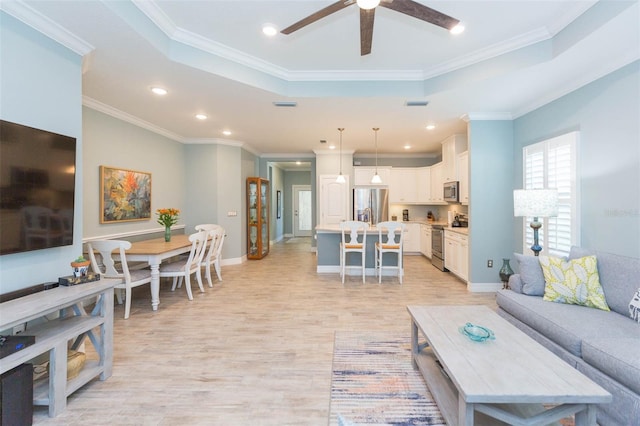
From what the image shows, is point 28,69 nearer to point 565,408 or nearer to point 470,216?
point 565,408

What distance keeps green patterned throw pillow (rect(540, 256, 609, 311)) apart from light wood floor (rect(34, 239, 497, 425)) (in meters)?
1.40

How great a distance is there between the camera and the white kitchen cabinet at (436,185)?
644 cm

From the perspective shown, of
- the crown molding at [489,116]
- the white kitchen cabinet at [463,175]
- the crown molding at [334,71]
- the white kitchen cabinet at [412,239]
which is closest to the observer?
the crown molding at [334,71]

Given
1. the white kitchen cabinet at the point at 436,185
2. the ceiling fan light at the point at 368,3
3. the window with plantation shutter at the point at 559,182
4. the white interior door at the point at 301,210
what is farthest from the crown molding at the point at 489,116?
the white interior door at the point at 301,210

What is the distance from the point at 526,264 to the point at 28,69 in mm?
4509

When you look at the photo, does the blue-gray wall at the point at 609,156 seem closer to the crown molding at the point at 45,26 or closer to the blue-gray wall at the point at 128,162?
the crown molding at the point at 45,26

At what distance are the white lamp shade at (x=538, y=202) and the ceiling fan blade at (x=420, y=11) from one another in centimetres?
186

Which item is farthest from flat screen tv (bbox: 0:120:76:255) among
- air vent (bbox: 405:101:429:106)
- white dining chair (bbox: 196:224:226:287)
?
air vent (bbox: 405:101:429:106)

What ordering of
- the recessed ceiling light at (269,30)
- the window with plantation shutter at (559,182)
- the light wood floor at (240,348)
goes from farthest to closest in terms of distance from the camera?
the window with plantation shutter at (559,182)
the recessed ceiling light at (269,30)
the light wood floor at (240,348)

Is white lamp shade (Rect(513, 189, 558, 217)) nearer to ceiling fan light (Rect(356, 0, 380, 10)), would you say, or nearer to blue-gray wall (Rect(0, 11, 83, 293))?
ceiling fan light (Rect(356, 0, 380, 10))

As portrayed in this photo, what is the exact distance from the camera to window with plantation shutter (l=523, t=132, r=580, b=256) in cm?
316

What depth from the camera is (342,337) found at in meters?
2.87

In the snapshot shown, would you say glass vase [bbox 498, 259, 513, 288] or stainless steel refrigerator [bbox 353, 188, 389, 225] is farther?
stainless steel refrigerator [bbox 353, 188, 389, 225]

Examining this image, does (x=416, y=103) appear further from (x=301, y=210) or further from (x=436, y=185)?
(x=301, y=210)
